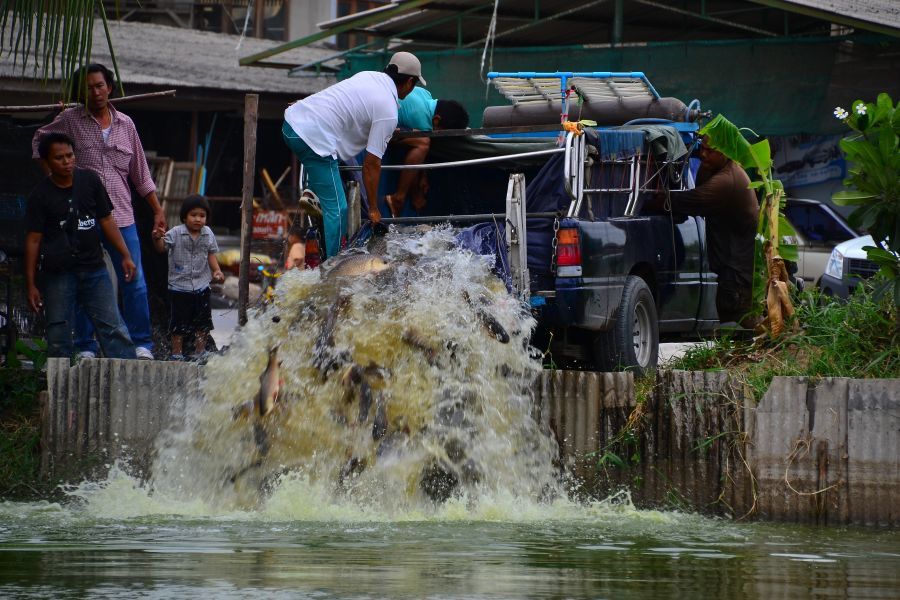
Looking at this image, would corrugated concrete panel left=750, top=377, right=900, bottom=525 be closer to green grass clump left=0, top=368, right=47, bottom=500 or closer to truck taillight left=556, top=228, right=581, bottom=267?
truck taillight left=556, top=228, right=581, bottom=267

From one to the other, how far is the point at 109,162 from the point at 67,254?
1244mm

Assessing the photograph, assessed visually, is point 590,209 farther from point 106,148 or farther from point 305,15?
point 305,15

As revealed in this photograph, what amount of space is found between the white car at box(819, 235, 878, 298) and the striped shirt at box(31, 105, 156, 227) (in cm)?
832

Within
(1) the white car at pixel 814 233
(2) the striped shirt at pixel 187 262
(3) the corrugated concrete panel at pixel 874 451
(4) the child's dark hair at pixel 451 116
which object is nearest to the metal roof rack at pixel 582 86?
(4) the child's dark hair at pixel 451 116

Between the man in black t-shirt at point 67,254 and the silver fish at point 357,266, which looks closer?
the silver fish at point 357,266

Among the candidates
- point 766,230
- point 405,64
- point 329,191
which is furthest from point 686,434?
point 405,64

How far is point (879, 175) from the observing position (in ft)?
29.7

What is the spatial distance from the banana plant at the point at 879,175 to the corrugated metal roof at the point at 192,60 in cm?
1384

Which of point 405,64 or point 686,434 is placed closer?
point 686,434

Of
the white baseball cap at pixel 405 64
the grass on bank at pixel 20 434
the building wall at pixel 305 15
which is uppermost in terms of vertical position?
the building wall at pixel 305 15

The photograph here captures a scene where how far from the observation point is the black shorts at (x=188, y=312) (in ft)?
38.9

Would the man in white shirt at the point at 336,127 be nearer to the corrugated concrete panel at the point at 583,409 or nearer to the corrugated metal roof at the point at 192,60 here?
the corrugated concrete panel at the point at 583,409

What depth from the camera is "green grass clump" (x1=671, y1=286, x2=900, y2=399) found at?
8805 mm

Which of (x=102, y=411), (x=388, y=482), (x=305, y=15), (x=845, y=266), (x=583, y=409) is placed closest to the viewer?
(x=388, y=482)
